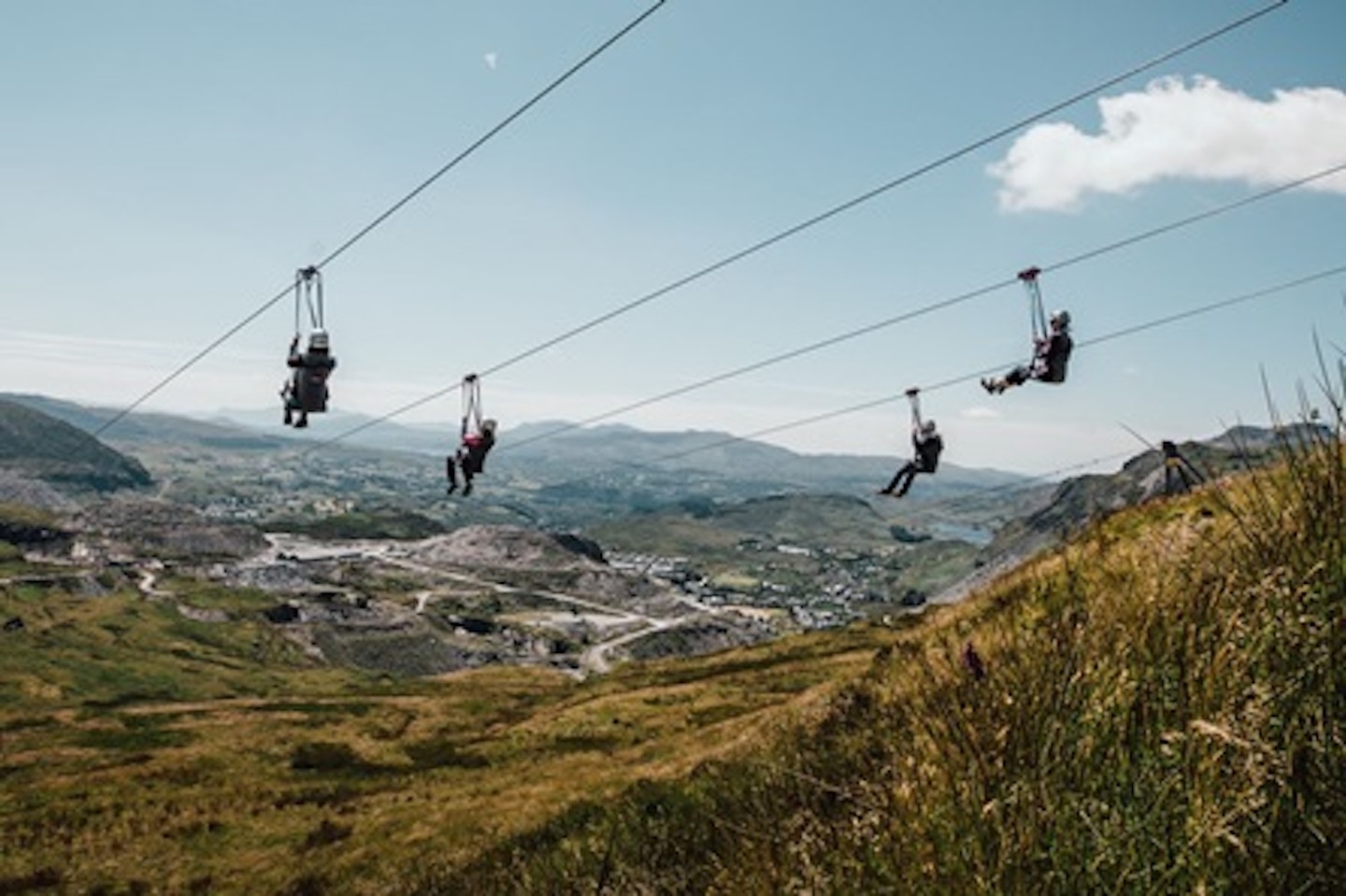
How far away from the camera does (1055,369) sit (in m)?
35.1

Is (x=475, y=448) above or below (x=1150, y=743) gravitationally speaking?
above

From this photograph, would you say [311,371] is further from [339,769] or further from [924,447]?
[339,769]

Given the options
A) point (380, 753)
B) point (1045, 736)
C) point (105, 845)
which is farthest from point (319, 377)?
point (380, 753)

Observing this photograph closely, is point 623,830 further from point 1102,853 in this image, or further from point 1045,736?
point 1102,853

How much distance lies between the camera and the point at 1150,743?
4.08m

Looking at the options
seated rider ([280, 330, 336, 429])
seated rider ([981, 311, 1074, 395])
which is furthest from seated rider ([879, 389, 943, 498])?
seated rider ([280, 330, 336, 429])

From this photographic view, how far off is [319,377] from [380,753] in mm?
75525

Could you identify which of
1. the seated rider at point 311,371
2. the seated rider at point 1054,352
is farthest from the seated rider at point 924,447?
the seated rider at point 311,371

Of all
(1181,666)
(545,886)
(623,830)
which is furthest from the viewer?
(623,830)

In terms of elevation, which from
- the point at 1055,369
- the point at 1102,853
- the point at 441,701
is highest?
the point at 1055,369

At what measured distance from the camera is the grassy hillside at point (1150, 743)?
3.35 meters

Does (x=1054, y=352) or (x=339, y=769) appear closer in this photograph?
(x=1054, y=352)

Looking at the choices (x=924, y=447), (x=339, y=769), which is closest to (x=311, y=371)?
(x=924, y=447)

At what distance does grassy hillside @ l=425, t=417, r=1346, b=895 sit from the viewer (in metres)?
3.35
